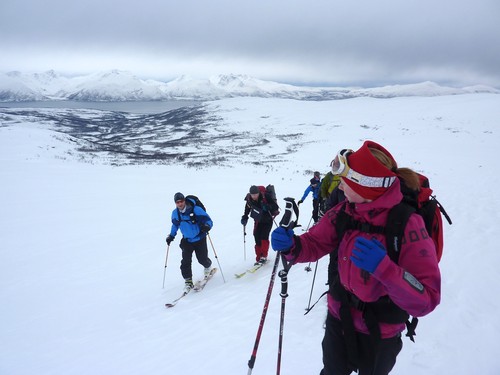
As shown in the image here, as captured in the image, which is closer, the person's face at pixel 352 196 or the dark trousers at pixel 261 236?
the person's face at pixel 352 196

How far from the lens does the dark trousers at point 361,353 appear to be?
2291 millimetres

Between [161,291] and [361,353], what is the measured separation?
19.8 ft

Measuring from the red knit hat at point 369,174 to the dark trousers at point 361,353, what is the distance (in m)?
1.22

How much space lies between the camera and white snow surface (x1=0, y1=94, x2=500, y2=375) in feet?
13.9

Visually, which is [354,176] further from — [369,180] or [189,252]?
[189,252]

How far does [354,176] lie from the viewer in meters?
2.12

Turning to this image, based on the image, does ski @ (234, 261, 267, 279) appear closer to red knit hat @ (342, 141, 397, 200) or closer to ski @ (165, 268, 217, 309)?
ski @ (165, 268, 217, 309)

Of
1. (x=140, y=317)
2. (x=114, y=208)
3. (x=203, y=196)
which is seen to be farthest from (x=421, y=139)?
(x=140, y=317)

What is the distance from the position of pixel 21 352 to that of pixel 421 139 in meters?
42.1

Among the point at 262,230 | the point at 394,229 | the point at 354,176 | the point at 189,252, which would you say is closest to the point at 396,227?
the point at 394,229

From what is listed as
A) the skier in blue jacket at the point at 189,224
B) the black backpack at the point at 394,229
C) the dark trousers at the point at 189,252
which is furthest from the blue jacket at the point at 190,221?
the black backpack at the point at 394,229

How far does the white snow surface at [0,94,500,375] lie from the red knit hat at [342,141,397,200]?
286 cm

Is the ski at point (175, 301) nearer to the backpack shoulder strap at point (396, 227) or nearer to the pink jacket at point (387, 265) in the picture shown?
the pink jacket at point (387, 265)

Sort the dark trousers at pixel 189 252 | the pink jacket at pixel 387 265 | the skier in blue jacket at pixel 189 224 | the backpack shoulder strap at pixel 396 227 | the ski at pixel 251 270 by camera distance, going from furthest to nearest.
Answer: the ski at pixel 251 270
the dark trousers at pixel 189 252
the skier in blue jacket at pixel 189 224
the backpack shoulder strap at pixel 396 227
the pink jacket at pixel 387 265
